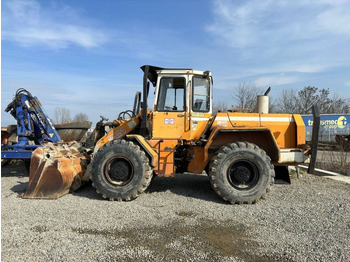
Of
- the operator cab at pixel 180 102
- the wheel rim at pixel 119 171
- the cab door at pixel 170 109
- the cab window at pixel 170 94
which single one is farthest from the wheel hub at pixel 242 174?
the wheel rim at pixel 119 171

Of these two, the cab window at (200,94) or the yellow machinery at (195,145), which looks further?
the cab window at (200,94)

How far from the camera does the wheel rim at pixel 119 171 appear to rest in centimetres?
593

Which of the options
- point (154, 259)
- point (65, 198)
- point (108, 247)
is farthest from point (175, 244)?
point (65, 198)

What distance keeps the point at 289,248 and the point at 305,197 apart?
9.30 feet

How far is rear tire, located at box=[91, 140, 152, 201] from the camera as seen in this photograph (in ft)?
19.0

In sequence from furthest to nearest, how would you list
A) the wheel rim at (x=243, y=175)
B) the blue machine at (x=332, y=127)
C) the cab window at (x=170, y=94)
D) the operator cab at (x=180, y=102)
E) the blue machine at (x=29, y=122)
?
the blue machine at (x=332, y=127)
the blue machine at (x=29, y=122)
the cab window at (x=170, y=94)
the operator cab at (x=180, y=102)
the wheel rim at (x=243, y=175)

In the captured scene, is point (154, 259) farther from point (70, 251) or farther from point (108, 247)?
point (70, 251)

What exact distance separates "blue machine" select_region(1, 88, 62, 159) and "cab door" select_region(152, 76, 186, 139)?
4765 millimetres

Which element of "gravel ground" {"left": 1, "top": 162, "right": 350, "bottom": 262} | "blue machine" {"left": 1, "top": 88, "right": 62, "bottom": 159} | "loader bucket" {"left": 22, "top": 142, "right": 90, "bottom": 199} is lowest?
"gravel ground" {"left": 1, "top": 162, "right": 350, "bottom": 262}

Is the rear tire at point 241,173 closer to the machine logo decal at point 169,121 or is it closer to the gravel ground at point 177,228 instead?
the gravel ground at point 177,228

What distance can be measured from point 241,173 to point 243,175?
0.06 metres

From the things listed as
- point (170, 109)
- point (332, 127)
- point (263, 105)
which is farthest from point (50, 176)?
point (332, 127)

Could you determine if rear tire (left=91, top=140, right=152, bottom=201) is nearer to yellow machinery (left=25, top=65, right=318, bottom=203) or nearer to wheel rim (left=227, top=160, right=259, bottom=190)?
yellow machinery (left=25, top=65, right=318, bottom=203)

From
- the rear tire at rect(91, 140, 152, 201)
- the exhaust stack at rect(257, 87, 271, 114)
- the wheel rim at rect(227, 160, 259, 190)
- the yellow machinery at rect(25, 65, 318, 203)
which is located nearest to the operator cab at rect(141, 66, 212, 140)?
the yellow machinery at rect(25, 65, 318, 203)
